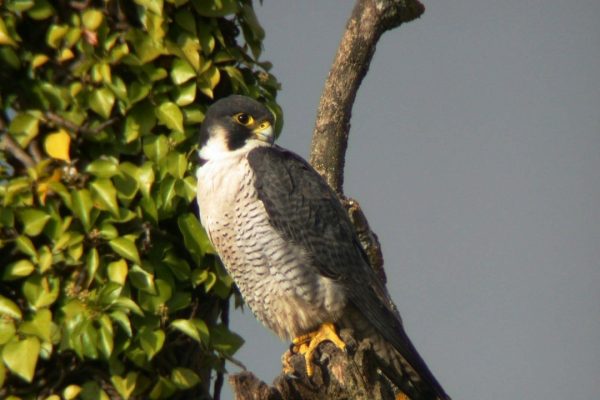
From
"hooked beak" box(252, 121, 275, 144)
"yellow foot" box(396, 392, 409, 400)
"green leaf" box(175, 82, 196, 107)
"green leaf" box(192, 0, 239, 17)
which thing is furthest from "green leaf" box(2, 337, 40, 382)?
"yellow foot" box(396, 392, 409, 400)

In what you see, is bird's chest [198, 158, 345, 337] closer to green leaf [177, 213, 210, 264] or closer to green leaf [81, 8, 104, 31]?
green leaf [177, 213, 210, 264]

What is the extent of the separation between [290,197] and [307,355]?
627mm

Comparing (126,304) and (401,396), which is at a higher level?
(126,304)

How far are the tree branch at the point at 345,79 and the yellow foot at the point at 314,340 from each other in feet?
3.02

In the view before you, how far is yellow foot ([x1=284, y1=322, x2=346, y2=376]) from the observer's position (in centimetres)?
343

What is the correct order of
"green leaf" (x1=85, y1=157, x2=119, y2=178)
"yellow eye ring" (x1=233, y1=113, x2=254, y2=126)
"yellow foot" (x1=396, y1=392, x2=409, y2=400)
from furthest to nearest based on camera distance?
"yellow foot" (x1=396, y1=392, x2=409, y2=400) < "yellow eye ring" (x1=233, y1=113, x2=254, y2=126) < "green leaf" (x1=85, y1=157, x2=119, y2=178)

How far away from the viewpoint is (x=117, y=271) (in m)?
3.08

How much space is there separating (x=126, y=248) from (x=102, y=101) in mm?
540

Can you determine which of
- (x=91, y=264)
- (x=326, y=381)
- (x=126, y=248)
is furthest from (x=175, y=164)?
(x=326, y=381)

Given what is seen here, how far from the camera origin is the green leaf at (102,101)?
314cm

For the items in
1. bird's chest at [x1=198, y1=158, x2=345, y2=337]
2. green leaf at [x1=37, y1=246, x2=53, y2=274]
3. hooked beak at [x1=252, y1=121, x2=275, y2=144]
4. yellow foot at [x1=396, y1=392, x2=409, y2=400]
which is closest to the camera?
green leaf at [x1=37, y1=246, x2=53, y2=274]

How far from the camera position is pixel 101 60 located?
10.4ft

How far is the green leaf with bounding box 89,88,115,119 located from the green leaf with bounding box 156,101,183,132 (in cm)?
18

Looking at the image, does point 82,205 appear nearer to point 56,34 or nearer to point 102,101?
point 102,101
